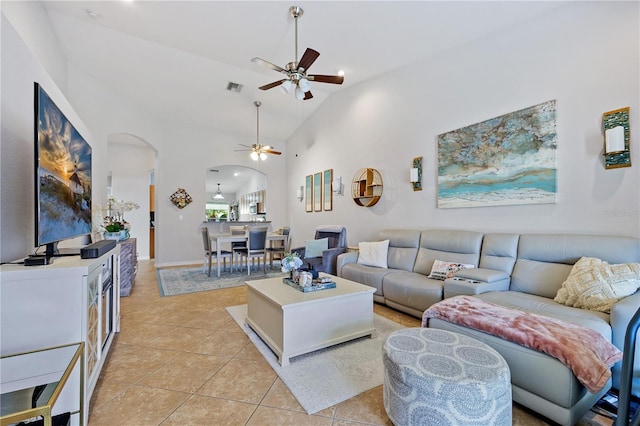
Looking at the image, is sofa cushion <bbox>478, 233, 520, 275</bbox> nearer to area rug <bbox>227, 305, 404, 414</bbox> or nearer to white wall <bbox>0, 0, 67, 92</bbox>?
area rug <bbox>227, 305, 404, 414</bbox>

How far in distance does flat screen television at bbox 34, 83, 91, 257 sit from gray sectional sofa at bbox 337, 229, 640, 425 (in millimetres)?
2633

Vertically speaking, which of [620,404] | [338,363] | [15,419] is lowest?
[338,363]

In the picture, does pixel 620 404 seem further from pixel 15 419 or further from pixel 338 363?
pixel 15 419

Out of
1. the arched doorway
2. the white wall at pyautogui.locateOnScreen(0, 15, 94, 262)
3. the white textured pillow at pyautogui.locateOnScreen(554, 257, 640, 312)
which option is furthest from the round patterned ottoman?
the arched doorway

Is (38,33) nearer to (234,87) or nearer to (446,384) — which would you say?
(234,87)

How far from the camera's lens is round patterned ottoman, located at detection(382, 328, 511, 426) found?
4.04 ft

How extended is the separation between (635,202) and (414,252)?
2096 mm

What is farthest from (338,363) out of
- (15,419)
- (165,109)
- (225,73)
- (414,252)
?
(165,109)

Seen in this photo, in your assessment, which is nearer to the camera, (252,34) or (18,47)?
(18,47)

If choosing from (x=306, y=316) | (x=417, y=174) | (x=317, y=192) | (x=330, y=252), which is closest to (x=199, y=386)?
(x=306, y=316)

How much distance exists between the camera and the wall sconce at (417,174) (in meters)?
4.02

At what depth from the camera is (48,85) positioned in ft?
8.23

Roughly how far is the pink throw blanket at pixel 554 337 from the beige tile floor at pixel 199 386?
396 mm

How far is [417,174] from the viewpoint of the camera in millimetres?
4012
